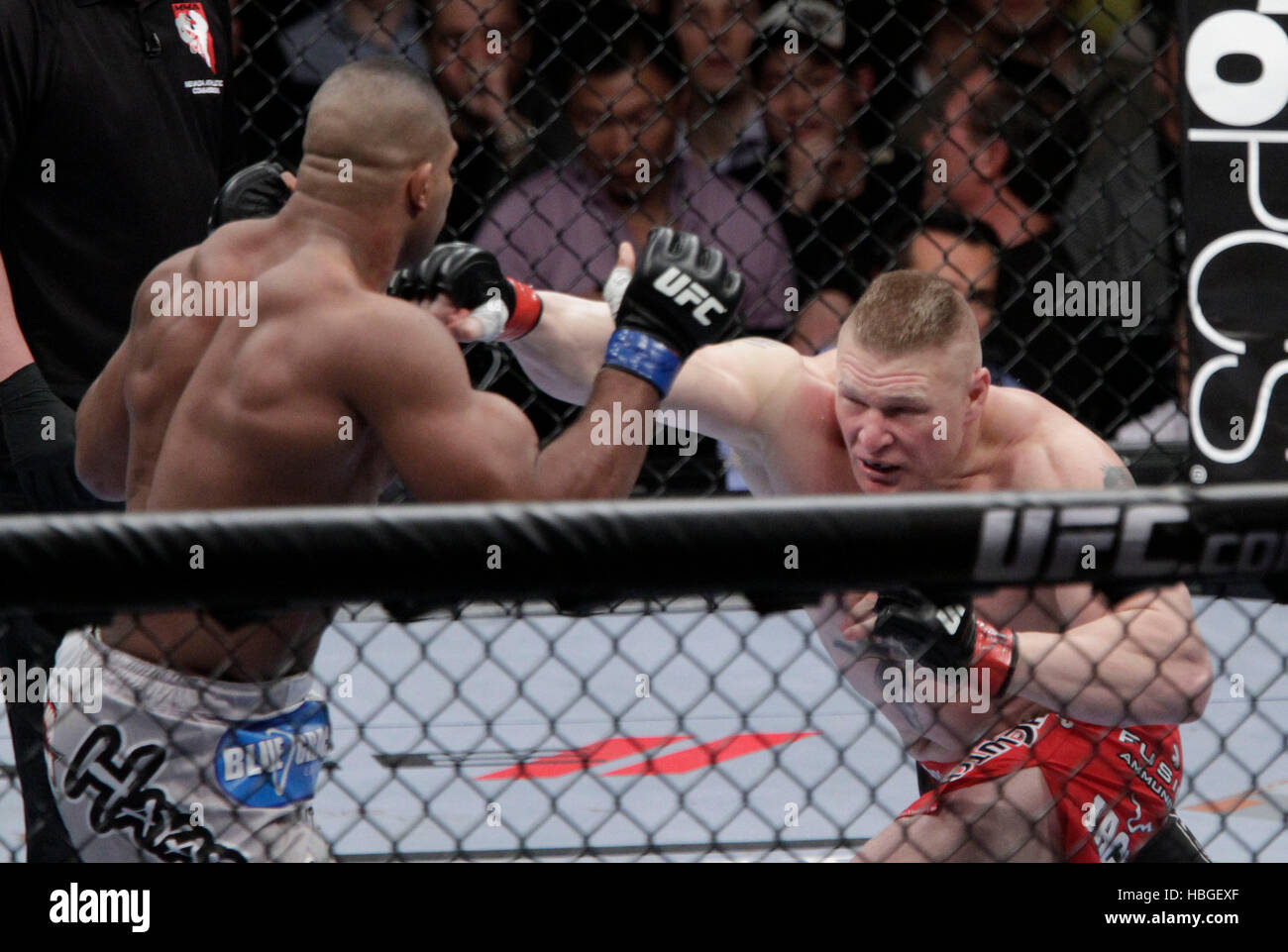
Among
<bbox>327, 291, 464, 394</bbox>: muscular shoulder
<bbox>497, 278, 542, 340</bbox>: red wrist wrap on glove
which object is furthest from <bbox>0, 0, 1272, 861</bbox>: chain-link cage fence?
<bbox>327, 291, 464, 394</bbox>: muscular shoulder

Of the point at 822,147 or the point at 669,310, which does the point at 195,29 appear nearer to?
the point at 669,310

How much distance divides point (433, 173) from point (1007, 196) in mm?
2308

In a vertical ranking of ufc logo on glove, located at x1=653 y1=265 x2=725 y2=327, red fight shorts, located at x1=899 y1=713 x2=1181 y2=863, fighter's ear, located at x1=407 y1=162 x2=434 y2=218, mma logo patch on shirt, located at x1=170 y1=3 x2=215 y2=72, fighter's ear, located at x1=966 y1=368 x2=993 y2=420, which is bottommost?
red fight shorts, located at x1=899 y1=713 x2=1181 y2=863

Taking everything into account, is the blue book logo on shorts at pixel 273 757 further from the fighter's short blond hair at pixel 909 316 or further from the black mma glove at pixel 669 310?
the fighter's short blond hair at pixel 909 316

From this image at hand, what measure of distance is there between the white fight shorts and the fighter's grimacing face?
0.84 meters

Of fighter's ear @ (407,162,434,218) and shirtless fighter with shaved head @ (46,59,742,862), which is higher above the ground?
fighter's ear @ (407,162,434,218)

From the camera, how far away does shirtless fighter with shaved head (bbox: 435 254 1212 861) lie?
5.94 ft

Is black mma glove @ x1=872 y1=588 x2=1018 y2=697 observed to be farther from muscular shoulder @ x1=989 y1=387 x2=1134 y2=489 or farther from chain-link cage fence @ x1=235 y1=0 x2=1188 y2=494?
chain-link cage fence @ x1=235 y1=0 x2=1188 y2=494

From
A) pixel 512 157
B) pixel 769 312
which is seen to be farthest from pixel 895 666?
pixel 512 157

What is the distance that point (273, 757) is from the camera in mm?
1653

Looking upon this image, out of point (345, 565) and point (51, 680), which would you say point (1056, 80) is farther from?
point (345, 565)

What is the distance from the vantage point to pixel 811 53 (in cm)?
365

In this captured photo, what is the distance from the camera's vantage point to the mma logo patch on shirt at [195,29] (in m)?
2.38

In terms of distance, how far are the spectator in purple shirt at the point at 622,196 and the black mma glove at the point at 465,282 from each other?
135 centimetres
